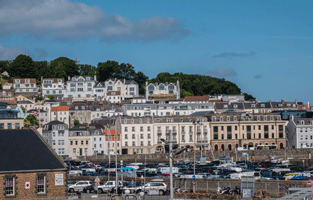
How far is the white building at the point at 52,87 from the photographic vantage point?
633 feet

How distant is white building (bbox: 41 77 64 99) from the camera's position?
19288 centimetres

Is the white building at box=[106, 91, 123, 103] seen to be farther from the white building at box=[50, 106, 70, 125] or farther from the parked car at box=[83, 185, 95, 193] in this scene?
the parked car at box=[83, 185, 95, 193]

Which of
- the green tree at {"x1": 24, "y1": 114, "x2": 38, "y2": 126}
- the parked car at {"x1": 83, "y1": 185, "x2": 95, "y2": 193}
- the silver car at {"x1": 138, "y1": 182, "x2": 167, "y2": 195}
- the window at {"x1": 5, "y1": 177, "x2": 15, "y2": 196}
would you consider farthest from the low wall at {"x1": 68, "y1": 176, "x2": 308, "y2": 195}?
the green tree at {"x1": 24, "y1": 114, "x2": 38, "y2": 126}

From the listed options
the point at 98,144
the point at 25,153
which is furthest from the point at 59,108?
the point at 25,153

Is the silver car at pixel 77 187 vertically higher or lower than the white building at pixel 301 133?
lower

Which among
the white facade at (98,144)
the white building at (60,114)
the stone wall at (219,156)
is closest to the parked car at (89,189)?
the stone wall at (219,156)

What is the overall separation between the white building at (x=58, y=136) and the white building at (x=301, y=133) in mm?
49560

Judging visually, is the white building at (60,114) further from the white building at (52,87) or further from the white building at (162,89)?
the white building at (162,89)

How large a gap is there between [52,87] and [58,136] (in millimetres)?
76950

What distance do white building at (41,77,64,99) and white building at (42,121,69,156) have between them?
236 feet

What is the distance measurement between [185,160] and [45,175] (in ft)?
220

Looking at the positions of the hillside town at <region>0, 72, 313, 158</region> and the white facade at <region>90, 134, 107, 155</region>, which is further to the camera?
the white facade at <region>90, 134, 107, 155</region>

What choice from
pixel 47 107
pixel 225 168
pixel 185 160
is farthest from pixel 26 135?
pixel 47 107

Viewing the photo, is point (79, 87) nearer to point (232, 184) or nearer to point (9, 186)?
point (232, 184)
